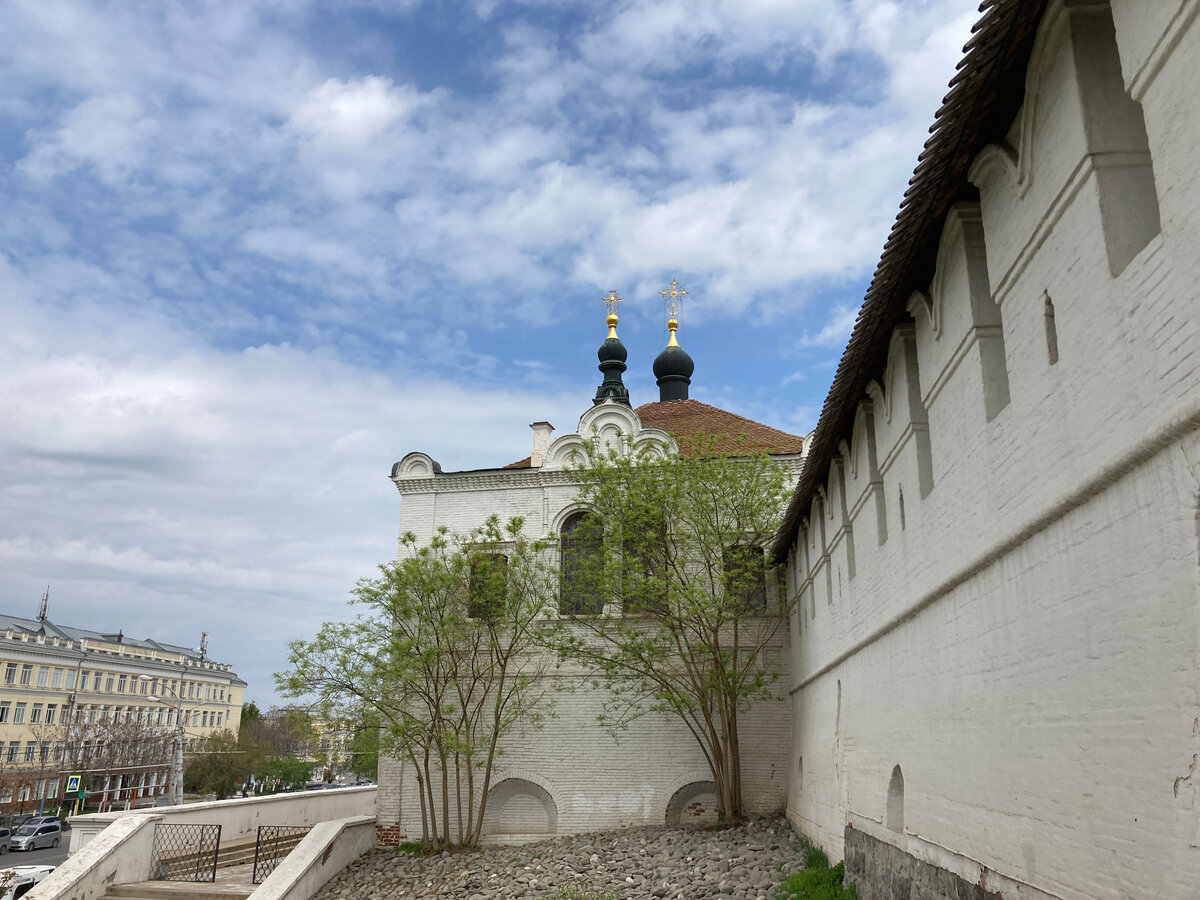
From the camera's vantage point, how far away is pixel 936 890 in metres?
7.49

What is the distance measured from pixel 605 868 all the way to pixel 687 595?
4679 mm

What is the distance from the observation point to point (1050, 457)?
5379 millimetres

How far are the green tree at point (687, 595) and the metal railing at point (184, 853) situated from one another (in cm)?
695

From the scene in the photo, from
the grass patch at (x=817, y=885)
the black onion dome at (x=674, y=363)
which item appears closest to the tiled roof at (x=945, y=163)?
the grass patch at (x=817, y=885)

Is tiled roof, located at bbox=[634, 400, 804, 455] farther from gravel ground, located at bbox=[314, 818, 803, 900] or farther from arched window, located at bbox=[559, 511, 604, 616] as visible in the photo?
gravel ground, located at bbox=[314, 818, 803, 900]

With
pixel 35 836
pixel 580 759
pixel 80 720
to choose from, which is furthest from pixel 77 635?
pixel 580 759

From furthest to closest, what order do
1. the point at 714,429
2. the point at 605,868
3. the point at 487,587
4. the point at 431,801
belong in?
the point at 714,429, the point at 487,587, the point at 431,801, the point at 605,868

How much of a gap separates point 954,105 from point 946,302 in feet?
7.11

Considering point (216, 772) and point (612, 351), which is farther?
point (216, 772)

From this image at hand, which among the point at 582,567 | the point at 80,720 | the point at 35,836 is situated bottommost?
the point at 35,836

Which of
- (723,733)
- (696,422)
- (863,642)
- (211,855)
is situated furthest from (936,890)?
(696,422)

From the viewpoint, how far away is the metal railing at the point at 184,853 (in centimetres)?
1590

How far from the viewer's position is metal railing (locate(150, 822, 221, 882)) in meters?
15.9

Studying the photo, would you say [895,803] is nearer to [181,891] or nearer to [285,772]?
[181,891]
